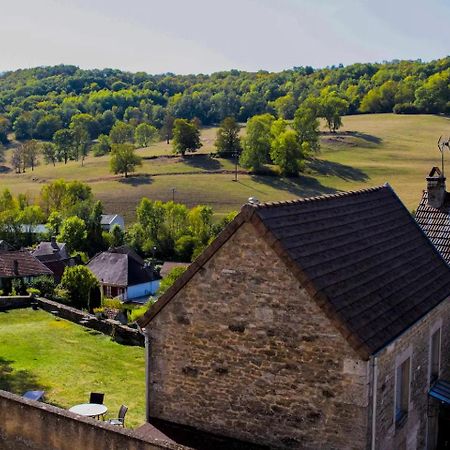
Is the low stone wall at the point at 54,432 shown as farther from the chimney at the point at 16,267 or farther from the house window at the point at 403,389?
the chimney at the point at 16,267

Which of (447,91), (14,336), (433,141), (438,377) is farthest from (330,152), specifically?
(438,377)

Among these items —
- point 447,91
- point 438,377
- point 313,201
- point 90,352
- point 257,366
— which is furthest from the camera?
point 447,91

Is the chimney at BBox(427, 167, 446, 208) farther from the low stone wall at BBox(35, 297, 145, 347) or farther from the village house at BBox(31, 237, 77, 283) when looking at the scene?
the village house at BBox(31, 237, 77, 283)

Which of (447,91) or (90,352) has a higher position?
(447,91)

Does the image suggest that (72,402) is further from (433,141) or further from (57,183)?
(433,141)

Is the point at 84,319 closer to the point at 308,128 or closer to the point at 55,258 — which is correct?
→ the point at 55,258

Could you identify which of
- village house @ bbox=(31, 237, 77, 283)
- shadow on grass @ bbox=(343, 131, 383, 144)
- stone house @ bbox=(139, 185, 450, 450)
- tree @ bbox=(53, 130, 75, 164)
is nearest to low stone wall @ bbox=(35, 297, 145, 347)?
stone house @ bbox=(139, 185, 450, 450)
